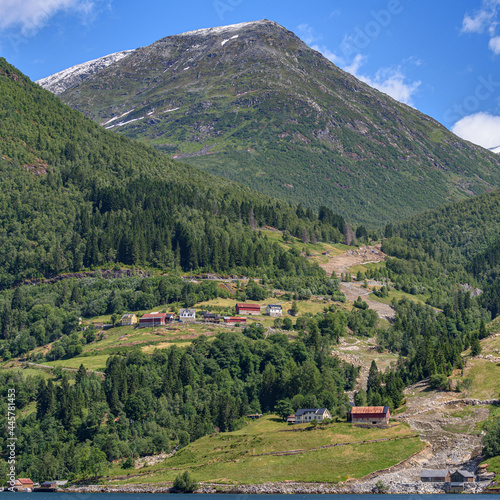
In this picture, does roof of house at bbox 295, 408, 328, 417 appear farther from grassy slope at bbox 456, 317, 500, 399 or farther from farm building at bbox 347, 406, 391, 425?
grassy slope at bbox 456, 317, 500, 399

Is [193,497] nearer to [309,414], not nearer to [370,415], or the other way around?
[309,414]

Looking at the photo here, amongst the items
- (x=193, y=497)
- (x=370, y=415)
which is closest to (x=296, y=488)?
(x=193, y=497)

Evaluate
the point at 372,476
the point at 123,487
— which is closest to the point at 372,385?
the point at 372,476

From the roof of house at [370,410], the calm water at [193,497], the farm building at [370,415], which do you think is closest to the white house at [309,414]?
the farm building at [370,415]

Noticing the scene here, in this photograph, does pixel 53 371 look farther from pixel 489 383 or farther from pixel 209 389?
pixel 489 383

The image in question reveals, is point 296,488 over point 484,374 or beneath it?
beneath

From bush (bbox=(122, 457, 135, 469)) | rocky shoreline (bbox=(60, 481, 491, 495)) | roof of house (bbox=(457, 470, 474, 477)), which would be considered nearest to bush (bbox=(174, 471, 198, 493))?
rocky shoreline (bbox=(60, 481, 491, 495))
